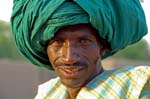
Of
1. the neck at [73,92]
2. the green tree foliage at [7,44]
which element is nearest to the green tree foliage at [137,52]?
the green tree foliage at [7,44]

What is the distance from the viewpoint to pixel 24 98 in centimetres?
1638

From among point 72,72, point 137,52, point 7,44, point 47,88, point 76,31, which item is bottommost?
point 137,52

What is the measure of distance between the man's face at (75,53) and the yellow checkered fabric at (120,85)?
0.05 metres

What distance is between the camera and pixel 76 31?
Result: 6.26 ft

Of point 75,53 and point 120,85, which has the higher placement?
point 75,53

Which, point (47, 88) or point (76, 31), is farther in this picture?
point (47, 88)

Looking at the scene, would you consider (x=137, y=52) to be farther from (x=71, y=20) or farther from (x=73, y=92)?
(x=71, y=20)

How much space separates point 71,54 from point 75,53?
2 cm

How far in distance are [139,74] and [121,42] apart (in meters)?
0.13

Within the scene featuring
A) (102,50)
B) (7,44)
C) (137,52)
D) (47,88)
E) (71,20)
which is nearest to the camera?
(71,20)

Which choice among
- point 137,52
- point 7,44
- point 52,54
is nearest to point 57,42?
point 52,54

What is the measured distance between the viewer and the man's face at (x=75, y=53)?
6.25 ft

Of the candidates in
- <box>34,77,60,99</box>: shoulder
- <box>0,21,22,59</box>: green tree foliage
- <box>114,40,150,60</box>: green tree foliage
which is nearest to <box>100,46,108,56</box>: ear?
<box>34,77,60,99</box>: shoulder

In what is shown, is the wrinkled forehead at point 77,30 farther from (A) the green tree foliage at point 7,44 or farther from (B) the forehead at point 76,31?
(A) the green tree foliage at point 7,44
